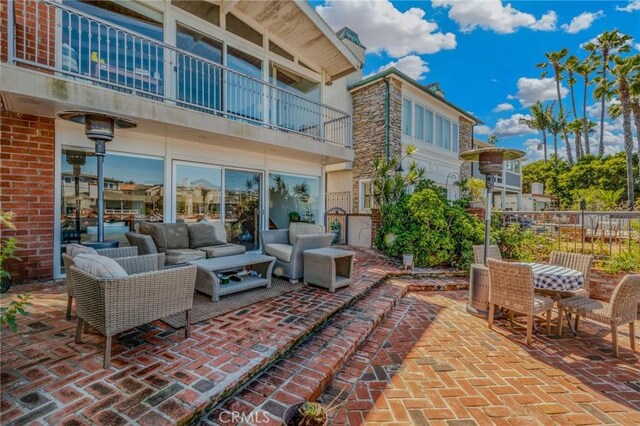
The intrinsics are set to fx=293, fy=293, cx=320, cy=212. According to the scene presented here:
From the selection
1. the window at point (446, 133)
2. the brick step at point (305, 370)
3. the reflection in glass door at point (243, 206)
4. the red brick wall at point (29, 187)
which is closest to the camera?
the brick step at point (305, 370)

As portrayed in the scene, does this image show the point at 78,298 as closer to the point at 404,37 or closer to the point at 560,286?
the point at 560,286

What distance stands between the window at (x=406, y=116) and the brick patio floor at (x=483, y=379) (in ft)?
30.0

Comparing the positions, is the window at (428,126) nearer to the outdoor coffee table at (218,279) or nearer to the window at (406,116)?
the window at (406,116)

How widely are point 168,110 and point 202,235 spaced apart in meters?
2.55

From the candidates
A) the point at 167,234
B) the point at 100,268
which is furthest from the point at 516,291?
the point at 167,234

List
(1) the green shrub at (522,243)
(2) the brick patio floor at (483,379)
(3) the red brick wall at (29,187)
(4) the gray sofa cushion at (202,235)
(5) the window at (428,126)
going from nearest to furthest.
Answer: (2) the brick patio floor at (483,379) → (3) the red brick wall at (29,187) → (4) the gray sofa cushion at (202,235) → (1) the green shrub at (522,243) → (5) the window at (428,126)

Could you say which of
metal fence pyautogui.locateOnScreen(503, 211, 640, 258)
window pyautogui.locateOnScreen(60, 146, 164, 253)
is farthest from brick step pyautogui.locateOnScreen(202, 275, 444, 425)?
window pyautogui.locateOnScreen(60, 146, 164, 253)

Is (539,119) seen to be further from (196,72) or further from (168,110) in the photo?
(168,110)

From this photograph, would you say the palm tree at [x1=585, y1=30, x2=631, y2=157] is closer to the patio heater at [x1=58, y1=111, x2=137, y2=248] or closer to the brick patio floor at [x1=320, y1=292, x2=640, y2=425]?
the brick patio floor at [x1=320, y1=292, x2=640, y2=425]

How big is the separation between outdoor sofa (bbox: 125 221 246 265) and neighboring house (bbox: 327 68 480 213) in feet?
22.0

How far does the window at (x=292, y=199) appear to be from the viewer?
29.1 ft

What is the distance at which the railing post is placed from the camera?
14.0ft

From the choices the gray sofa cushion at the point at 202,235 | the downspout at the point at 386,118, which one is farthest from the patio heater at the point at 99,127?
the downspout at the point at 386,118

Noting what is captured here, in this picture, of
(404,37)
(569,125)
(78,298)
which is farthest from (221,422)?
(569,125)
